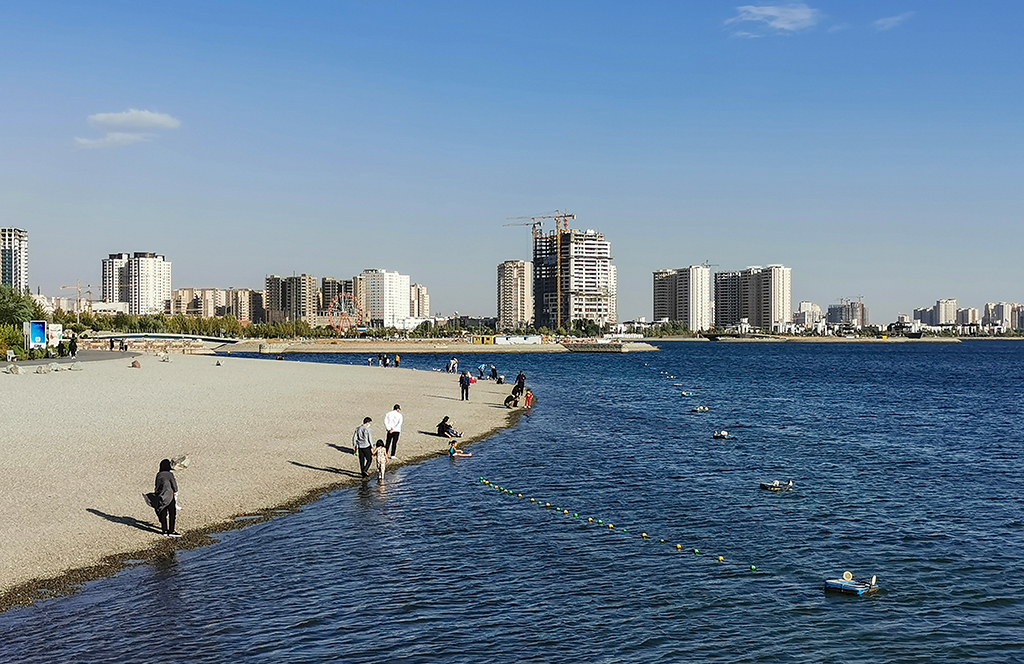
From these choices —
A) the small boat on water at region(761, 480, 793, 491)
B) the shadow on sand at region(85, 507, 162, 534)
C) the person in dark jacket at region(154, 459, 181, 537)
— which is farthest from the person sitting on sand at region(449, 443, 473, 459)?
the person in dark jacket at region(154, 459, 181, 537)

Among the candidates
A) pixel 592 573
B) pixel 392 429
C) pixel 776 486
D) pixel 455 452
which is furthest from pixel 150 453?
pixel 776 486

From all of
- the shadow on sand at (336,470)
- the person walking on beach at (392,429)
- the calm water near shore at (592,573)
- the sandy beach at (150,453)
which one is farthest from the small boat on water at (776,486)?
the shadow on sand at (336,470)

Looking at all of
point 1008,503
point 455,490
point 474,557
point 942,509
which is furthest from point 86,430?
point 1008,503

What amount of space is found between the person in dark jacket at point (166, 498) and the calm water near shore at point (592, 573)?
121cm

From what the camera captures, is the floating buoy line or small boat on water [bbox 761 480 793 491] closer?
the floating buoy line

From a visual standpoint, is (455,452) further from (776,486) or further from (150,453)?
(776,486)

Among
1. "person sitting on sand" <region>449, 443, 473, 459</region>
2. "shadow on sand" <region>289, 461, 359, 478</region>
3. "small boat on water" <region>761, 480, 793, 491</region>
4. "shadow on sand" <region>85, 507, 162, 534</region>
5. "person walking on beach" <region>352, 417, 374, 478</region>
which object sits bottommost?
"small boat on water" <region>761, 480, 793, 491</region>

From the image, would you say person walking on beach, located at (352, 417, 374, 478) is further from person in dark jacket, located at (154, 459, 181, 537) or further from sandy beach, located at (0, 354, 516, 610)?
person in dark jacket, located at (154, 459, 181, 537)

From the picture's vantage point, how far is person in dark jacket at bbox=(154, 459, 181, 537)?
17.8 meters

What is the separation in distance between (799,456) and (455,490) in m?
16.8

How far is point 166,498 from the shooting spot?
17.8 m

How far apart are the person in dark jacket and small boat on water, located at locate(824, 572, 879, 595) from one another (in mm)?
13801

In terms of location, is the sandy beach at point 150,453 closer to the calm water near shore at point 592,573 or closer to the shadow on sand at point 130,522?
the shadow on sand at point 130,522

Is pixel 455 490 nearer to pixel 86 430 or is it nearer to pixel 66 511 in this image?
pixel 66 511
